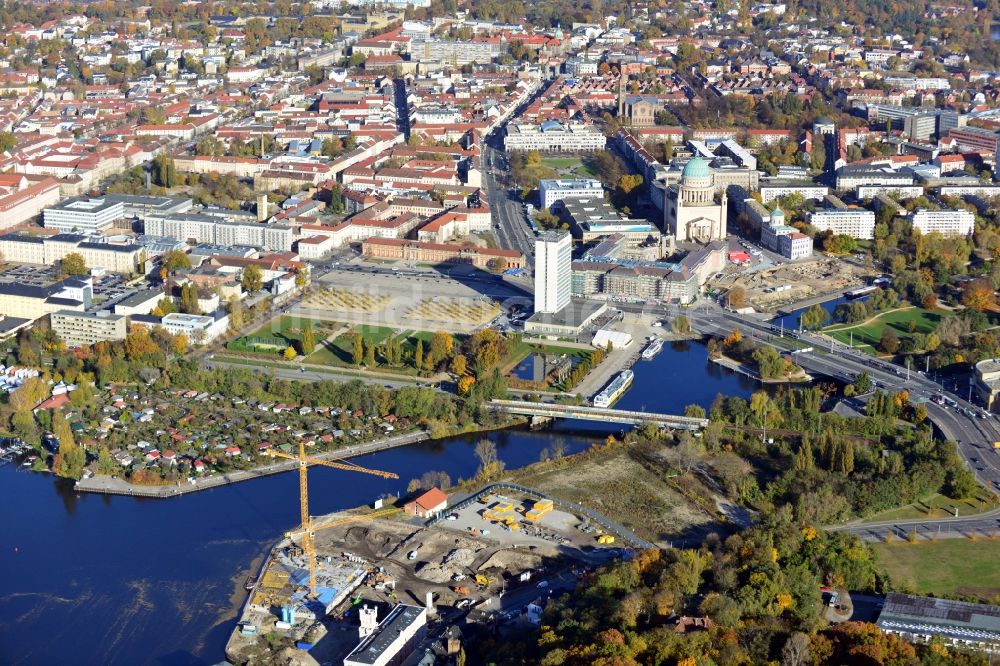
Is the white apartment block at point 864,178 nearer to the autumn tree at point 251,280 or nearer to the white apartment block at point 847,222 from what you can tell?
the white apartment block at point 847,222

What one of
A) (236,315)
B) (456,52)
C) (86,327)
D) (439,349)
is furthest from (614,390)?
(456,52)

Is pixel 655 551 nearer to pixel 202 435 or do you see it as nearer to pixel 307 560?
pixel 307 560

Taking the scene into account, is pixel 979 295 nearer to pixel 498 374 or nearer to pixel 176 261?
pixel 498 374

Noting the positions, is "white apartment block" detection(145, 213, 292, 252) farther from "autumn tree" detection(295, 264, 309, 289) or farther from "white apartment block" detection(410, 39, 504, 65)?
"white apartment block" detection(410, 39, 504, 65)

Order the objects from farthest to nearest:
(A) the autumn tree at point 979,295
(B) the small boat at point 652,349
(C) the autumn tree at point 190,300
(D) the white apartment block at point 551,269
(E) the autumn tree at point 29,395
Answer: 1. (A) the autumn tree at point 979,295
2. (C) the autumn tree at point 190,300
3. (D) the white apartment block at point 551,269
4. (B) the small boat at point 652,349
5. (E) the autumn tree at point 29,395

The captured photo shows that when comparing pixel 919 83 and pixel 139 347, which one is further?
pixel 919 83

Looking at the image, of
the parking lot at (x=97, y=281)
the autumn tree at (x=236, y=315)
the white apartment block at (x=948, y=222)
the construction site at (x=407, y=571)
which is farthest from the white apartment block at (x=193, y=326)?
the white apartment block at (x=948, y=222)
